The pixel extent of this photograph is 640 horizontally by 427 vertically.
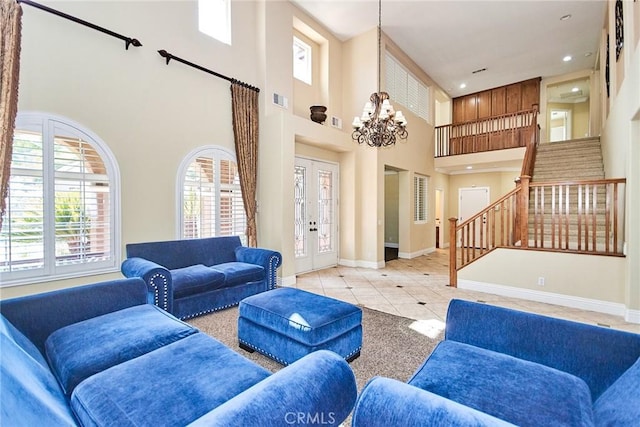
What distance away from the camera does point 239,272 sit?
3.87 metres

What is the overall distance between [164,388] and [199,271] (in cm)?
251

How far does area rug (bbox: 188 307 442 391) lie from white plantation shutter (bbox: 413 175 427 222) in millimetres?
4951

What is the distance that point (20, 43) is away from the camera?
2.90m

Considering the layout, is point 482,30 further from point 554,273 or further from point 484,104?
point 554,273

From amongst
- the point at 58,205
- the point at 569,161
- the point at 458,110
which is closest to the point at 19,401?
the point at 58,205

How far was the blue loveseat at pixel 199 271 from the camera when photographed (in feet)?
10.2

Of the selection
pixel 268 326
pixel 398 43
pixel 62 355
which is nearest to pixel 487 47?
pixel 398 43

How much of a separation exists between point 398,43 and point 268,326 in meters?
7.18

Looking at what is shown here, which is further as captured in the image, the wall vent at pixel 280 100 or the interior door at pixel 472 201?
the interior door at pixel 472 201

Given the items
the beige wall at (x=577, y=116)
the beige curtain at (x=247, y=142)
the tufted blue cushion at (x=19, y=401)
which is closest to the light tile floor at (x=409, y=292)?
the beige curtain at (x=247, y=142)

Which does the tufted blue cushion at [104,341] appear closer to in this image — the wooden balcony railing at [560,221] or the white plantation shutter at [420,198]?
the wooden balcony railing at [560,221]

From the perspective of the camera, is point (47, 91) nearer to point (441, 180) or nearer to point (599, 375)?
point (599, 375)

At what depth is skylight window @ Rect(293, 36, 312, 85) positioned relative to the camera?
6.23m

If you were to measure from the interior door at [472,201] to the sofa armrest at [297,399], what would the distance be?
381 inches
